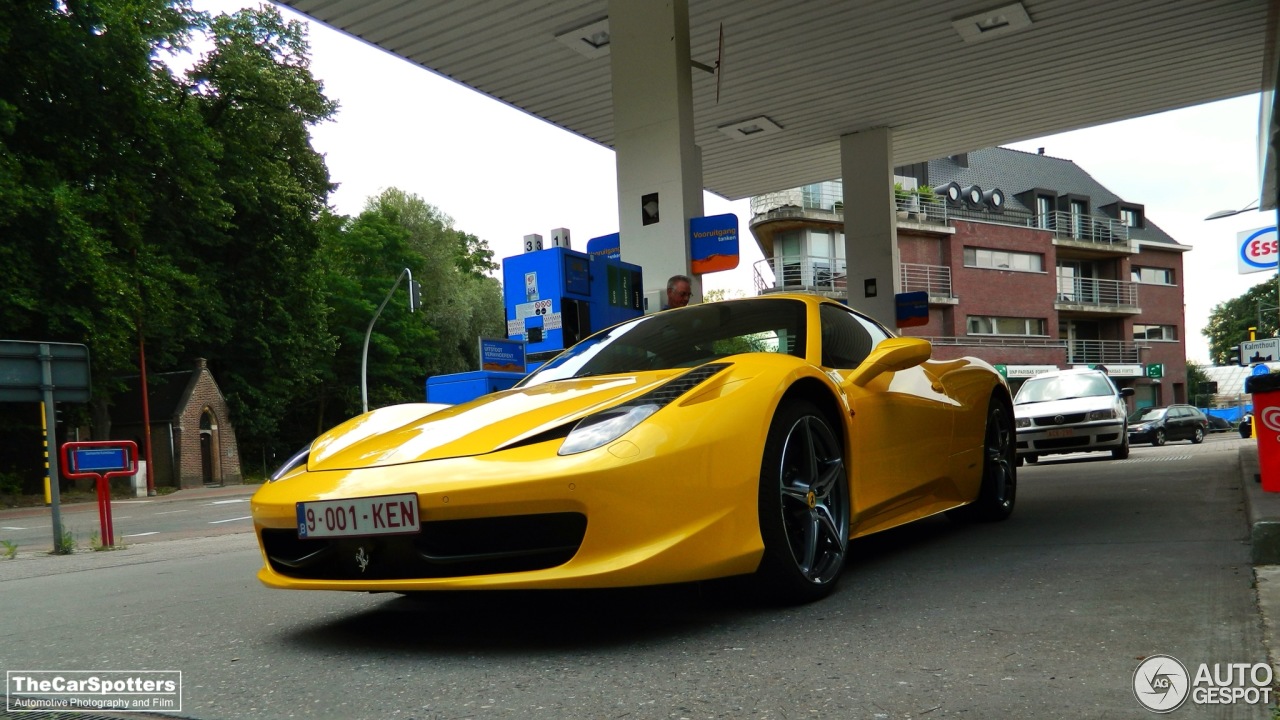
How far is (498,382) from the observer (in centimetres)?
687

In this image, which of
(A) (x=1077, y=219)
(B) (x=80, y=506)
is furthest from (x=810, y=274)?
(B) (x=80, y=506)

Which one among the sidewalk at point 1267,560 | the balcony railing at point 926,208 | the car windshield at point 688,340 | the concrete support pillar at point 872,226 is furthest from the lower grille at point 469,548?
Answer: the balcony railing at point 926,208

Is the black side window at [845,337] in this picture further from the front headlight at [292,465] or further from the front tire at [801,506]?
the front headlight at [292,465]

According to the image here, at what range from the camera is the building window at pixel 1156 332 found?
171ft

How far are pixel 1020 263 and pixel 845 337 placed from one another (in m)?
45.6

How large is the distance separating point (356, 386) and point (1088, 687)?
47477mm

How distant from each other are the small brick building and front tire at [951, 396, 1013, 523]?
3507 cm

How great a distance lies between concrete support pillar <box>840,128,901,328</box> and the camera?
1552 cm

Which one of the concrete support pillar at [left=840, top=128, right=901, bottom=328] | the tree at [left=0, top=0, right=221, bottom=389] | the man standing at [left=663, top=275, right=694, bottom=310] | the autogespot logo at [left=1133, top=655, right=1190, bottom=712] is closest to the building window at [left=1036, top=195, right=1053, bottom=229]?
the concrete support pillar at [left=840, top=128, right=901, bottom=328]

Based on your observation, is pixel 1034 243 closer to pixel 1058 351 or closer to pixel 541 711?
pixel 1058 351

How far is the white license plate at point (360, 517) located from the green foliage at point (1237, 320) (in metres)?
68.9

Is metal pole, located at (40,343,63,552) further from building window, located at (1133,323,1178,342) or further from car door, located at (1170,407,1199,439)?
building window, located at (1133,323,1178,342)

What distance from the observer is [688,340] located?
4305mm

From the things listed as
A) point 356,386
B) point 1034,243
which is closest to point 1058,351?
point 1034,243
